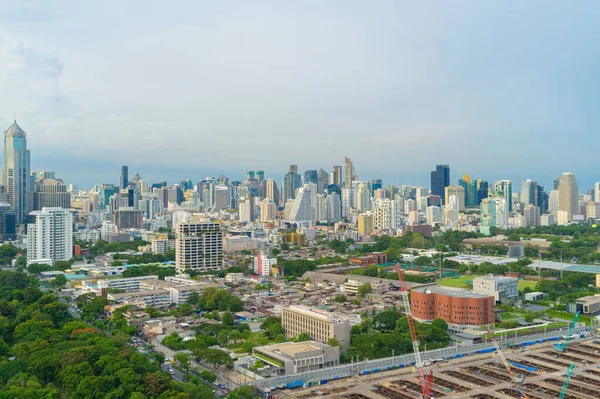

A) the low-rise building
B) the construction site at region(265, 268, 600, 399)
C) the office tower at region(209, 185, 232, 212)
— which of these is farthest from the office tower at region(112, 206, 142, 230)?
the construction site at region(265, 268, 600, 399)

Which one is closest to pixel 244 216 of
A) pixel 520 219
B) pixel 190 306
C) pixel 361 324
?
pixel 520 219

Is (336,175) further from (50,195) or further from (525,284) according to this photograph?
(525,284)

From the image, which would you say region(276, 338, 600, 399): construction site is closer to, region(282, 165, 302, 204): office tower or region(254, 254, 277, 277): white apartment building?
region(254, 254, 277, 277): white apartment building

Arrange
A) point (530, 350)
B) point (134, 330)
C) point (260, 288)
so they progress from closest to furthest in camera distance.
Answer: point (530, 350) < point (134, 330) < point (260, 288)

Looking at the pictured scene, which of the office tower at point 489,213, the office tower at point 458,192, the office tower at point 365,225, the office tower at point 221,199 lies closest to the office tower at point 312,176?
the office tower at point 221,199

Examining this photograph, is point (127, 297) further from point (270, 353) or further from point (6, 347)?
point (270, 353)

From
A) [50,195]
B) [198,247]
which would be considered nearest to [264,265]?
[198,247]

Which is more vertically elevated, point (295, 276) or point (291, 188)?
point (291, 188)
